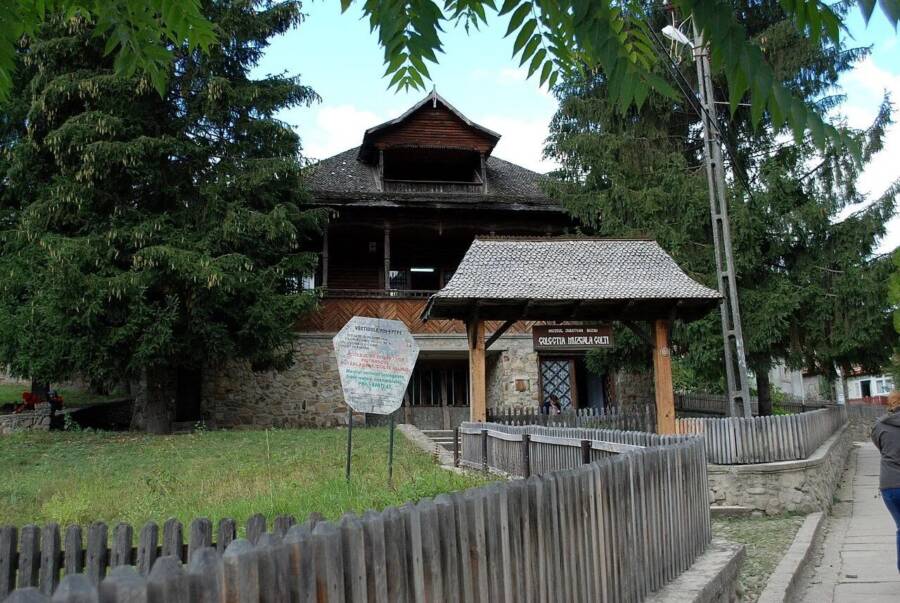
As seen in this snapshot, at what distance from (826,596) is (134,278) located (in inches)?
563

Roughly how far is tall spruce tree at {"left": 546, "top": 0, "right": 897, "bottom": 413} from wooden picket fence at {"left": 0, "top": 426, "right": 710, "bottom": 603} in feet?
48.2

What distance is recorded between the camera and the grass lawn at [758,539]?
25.5 feet

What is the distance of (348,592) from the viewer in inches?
98.2

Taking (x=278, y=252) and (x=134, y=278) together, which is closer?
(x=134, y=278)

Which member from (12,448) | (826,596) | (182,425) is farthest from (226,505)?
(182,425)

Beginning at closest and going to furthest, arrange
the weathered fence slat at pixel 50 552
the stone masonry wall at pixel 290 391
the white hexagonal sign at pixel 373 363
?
the weathered fence slat at pixel 50 552 → the white hexagonal sign at pixel 373 363 → the stone masonry wall at pixel 290 391

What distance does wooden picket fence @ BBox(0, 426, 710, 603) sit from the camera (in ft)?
6.66

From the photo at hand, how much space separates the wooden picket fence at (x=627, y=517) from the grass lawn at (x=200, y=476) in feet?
7.49

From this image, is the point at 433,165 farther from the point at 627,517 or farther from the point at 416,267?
the point at 627,517

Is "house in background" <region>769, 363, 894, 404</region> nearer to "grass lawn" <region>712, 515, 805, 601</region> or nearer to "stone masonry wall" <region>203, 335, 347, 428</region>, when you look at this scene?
"stone masonry wall" <region>203, 335, 347, 428</region>

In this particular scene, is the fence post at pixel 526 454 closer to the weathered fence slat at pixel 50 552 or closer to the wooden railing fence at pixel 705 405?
the weathered fence slat at pixel 50 552

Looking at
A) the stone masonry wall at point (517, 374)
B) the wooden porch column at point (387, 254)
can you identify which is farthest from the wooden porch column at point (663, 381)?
the wooden porch column at point (387, 254)

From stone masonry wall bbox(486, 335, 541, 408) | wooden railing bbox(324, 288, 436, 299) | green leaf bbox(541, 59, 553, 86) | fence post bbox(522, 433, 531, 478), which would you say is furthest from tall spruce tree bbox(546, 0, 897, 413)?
green leaf bbox(541, 59, 553, 86)

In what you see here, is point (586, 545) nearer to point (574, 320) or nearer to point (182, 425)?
point (574, 320)
